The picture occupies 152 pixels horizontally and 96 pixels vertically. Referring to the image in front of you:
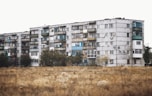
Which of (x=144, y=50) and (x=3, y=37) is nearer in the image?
(x=144, y=50)

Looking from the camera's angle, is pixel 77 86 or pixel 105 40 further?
pixel 105 40

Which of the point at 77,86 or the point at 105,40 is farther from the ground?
→ the point at 105,40

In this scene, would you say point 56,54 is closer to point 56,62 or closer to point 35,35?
point 56,62

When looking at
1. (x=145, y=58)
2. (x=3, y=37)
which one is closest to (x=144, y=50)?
(x=145, y=58)

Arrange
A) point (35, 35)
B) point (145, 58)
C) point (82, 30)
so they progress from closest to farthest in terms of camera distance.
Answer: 1. point (145, 58)
2. point (82, 30)
3. point (35, 35)

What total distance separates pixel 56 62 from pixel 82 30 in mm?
11218

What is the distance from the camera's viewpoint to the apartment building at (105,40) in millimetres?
76188

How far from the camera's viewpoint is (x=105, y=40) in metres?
77.7

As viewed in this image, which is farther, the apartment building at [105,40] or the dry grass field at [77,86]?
the apartment building at [105,40]

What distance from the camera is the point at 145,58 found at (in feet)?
250

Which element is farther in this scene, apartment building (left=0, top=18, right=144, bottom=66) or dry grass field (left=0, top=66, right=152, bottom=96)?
apartment building (left=0, top=18, right=144, bottom=66)

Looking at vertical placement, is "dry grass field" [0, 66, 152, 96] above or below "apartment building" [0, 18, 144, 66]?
below

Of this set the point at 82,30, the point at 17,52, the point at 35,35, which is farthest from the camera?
the point at 17,52

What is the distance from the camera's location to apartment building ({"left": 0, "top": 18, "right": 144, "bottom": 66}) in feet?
250
